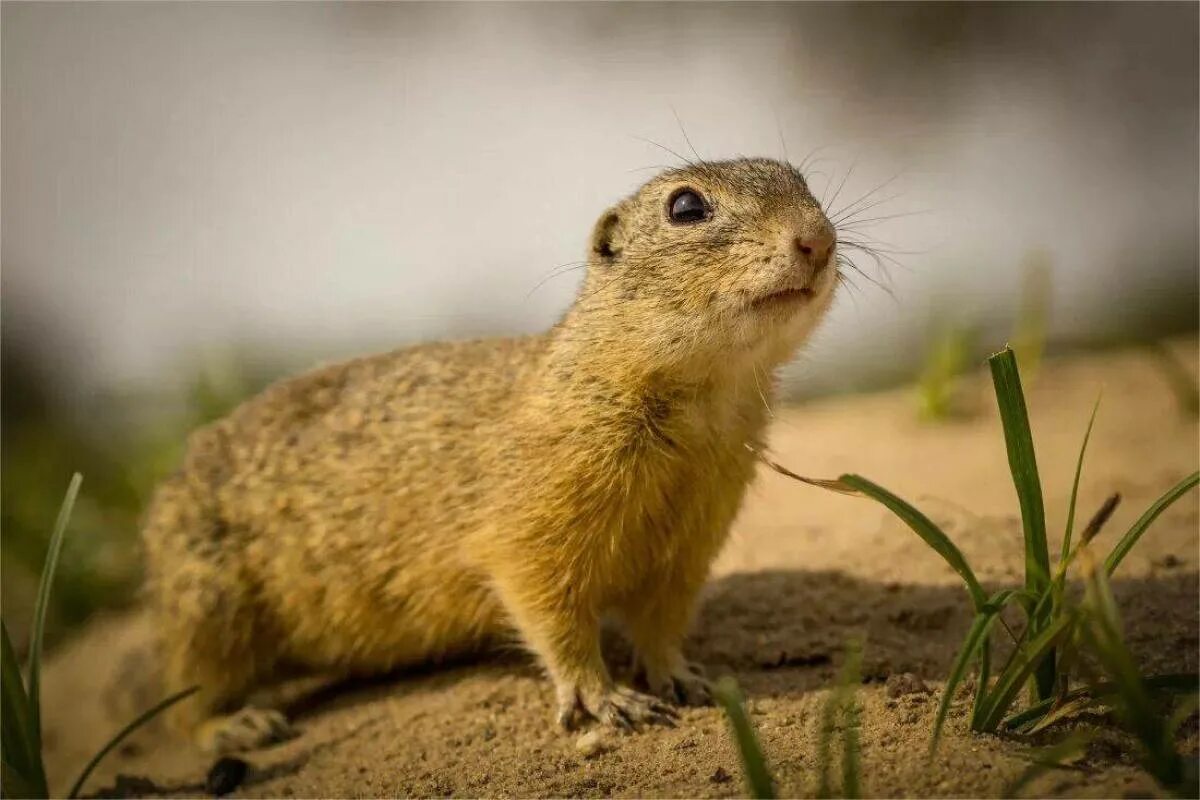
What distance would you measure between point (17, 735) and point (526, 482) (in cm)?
149

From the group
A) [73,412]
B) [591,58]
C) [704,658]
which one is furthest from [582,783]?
[73,412]

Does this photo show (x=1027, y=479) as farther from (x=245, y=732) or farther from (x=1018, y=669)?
(x=245, y=732)

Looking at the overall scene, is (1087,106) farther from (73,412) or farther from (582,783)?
(73,412)

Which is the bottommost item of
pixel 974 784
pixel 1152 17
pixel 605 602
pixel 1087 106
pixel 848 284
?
pixel 605 602

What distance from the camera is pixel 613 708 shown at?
2789 millimetres

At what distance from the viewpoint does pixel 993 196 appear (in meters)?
6.94

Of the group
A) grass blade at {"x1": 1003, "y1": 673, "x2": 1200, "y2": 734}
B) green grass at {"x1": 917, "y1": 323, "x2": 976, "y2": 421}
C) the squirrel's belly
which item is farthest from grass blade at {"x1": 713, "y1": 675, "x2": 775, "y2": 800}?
green grass at {"x1": 917, "y1": 323, "x2": 976, "y2": 421}

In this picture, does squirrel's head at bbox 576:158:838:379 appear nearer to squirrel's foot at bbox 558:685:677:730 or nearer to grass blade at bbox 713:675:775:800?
squirrel's foot at bbox 558:685:677:730

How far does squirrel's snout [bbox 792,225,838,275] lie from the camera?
2.37 m

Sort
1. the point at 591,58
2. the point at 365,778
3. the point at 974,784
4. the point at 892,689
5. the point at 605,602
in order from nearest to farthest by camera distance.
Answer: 1. the point at 974,784
2. the point at 892,689
3. the point at 365,778
4. the point at 605,602
5. the point at 591,58

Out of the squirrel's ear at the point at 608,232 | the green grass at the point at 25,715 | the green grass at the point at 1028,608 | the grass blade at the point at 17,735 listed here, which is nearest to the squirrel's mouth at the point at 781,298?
the green grass at the point at 1028,608

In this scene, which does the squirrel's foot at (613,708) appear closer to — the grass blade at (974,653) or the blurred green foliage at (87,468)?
the grass blade at (974,653)

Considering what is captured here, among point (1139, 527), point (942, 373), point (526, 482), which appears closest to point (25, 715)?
point (526, 482)

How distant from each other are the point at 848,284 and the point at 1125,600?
4.24ft
